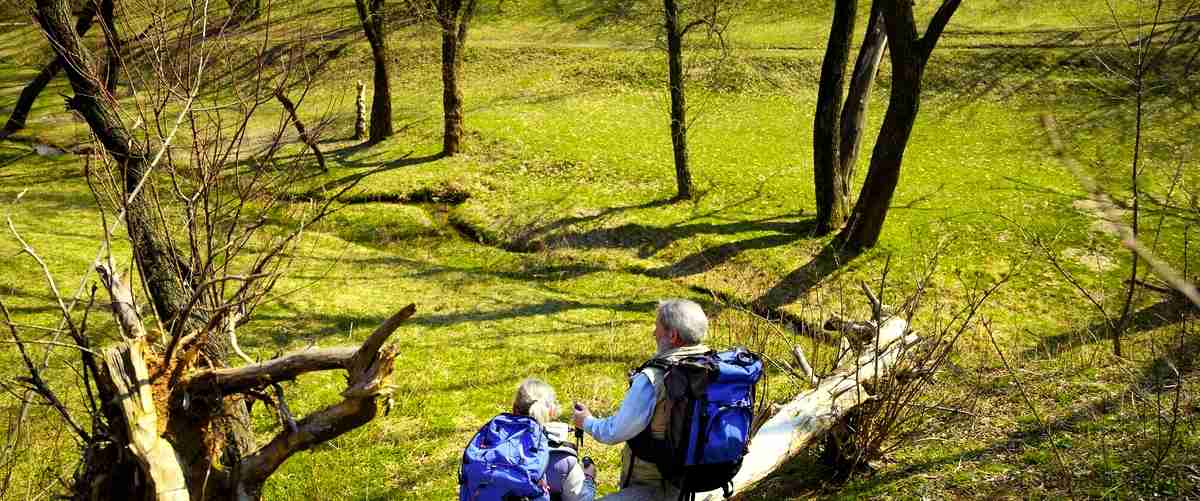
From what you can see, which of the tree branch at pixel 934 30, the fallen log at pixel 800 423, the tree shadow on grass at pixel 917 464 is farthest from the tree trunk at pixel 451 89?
the tree shadow on grass at pixel 917 464

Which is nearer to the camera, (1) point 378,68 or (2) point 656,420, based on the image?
(2) point 656,420

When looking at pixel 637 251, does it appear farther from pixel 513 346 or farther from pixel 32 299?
pixel 32 299

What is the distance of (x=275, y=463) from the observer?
562 cm

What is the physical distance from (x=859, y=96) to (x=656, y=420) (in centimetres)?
1367

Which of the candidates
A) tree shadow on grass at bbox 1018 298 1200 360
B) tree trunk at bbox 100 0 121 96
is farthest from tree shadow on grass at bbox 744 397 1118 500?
tree trunk at bbox 100 0 121 96

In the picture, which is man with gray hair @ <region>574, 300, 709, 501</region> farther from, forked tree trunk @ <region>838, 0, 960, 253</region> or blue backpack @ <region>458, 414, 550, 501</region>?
forked tree trunk @ <region>838, 0, 960, 253</region>

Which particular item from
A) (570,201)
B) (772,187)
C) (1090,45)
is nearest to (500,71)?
(570,201)

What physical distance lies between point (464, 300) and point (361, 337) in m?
2.56

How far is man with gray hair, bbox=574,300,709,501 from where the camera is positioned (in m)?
4.73

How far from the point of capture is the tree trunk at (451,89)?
21266 mm

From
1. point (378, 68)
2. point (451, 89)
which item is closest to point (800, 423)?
point (451, 89)

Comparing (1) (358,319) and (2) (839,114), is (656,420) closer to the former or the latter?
(1) (358,319)

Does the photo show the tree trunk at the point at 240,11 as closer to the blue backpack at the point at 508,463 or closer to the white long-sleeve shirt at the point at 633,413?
the blue backpack at the point at 508,463

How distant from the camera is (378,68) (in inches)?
891
